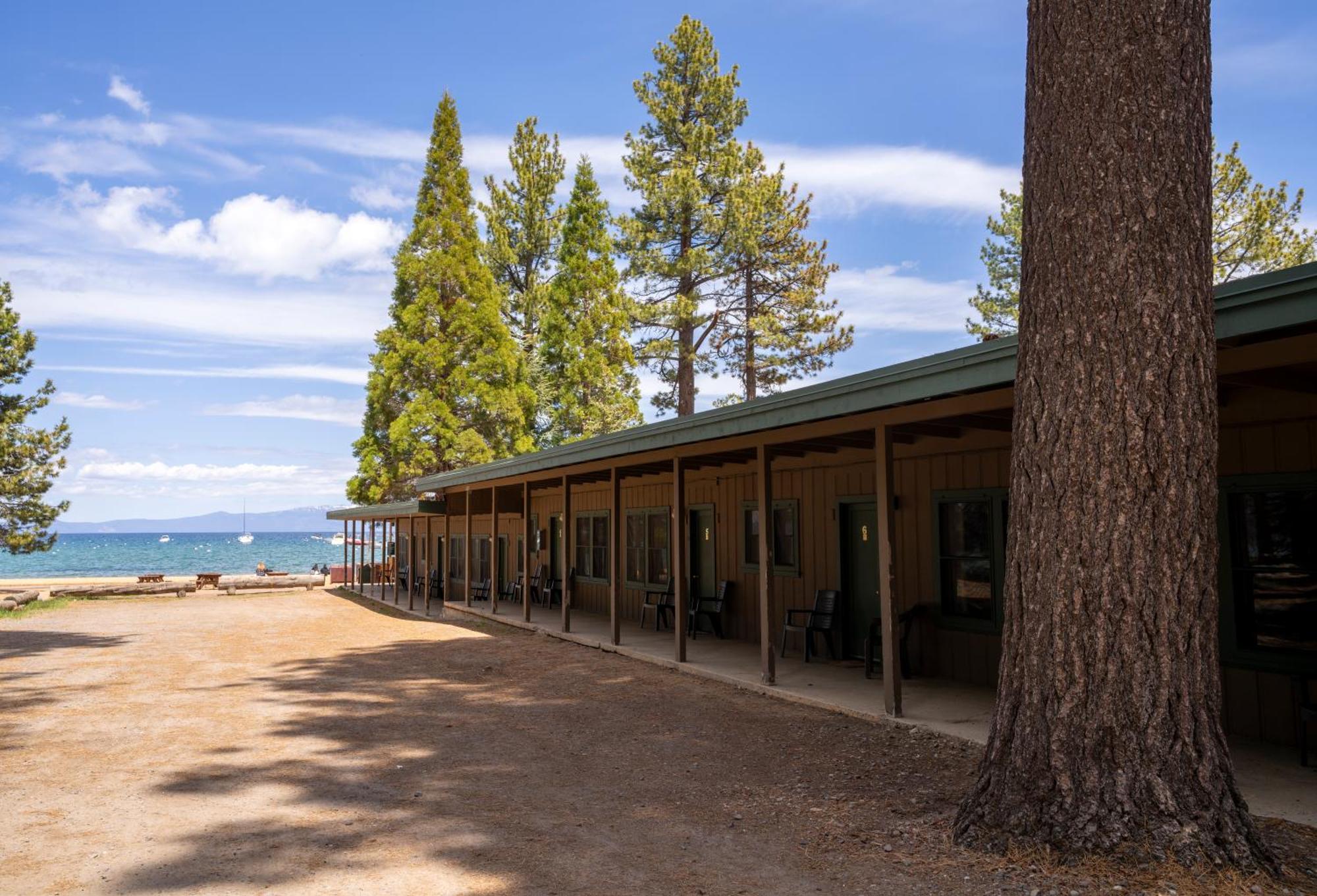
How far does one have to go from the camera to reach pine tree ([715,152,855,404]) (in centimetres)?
2639

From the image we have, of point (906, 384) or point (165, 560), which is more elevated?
point (906, 384)

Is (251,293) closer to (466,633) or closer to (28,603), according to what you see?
(28,603)

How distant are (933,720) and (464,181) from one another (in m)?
24.7

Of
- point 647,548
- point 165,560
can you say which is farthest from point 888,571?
point 165,560

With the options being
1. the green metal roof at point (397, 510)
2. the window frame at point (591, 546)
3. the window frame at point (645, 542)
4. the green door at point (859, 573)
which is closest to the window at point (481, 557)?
the green metal roof at point (397, 510)

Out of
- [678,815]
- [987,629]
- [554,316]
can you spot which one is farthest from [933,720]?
[554,316]

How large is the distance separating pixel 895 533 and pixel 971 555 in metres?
0.75

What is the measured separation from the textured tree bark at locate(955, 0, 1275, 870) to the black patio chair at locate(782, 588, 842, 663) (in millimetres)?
5401

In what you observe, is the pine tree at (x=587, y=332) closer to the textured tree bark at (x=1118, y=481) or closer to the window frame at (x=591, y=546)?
the window frame at (x=591, y=546)

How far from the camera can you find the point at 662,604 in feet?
43.5

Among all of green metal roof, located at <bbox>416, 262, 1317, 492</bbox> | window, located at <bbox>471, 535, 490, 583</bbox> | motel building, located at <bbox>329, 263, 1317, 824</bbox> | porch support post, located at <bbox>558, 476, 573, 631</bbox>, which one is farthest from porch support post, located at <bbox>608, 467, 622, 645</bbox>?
window, located at <bbox>471, 535, 490, 583</bbox>

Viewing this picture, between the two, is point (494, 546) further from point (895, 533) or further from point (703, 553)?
point (895, 533)

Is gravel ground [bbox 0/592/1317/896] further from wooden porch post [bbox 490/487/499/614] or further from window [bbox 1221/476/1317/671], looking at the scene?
wooden porch post [bbox 490/487/499/614]

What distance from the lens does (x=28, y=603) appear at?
20.8m
